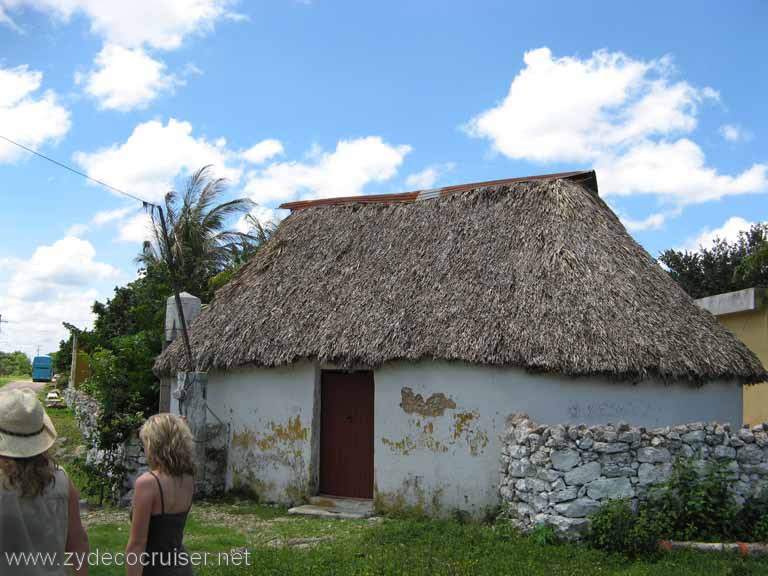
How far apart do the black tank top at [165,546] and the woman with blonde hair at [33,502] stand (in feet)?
1.32

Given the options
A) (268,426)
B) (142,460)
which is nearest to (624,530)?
(268,426)

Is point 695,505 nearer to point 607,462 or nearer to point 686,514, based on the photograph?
point 686,514

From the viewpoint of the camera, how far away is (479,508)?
920cm

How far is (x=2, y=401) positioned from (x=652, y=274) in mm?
9938

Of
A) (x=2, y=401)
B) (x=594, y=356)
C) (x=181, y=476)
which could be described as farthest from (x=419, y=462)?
(x=2, y=401)

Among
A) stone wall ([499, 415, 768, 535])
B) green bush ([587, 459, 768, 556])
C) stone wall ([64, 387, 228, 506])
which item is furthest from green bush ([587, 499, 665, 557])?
stone wall ([64, 387, 228, 506])

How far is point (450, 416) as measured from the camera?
9.48 meters

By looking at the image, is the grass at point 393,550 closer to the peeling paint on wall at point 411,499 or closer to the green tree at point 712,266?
the peeling paint on wall at point 411,499

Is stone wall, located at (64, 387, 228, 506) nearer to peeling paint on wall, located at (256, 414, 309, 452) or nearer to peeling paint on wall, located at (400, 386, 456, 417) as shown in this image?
peeling paint on wall, located at (256, 414, 309, 452)

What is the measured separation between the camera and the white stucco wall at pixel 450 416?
920cm

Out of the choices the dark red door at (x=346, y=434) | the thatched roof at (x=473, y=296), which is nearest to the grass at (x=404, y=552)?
the dark red door at (x=346, y=434)

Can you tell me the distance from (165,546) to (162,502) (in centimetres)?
Result: 23

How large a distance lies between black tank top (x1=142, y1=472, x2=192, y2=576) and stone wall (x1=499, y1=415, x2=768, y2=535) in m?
5.10

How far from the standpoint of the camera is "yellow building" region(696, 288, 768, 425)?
13367 millimetres
